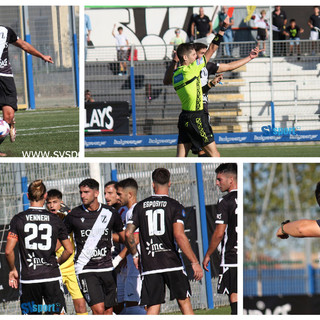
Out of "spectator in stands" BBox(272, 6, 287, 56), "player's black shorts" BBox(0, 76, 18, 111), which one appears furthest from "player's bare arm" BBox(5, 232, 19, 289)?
"spectator in stands" BBox(272, 6, 287, 56)

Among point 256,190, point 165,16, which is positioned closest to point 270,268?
point 165,16

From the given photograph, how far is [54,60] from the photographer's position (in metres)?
27.6

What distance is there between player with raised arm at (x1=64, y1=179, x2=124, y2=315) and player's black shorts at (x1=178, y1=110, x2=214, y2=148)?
1.86m

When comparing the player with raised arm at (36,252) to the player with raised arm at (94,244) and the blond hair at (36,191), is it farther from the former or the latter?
the player with raised arm at (94,244)

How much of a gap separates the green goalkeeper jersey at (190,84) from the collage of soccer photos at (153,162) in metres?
0.02

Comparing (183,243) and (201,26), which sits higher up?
(201,26)

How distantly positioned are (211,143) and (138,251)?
7.22 feet

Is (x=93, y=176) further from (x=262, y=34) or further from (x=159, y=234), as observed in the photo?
(x=262, y=34)

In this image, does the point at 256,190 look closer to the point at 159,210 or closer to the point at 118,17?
the point at 118,17

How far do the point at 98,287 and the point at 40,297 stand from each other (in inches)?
30.8

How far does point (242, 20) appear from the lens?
100 feet

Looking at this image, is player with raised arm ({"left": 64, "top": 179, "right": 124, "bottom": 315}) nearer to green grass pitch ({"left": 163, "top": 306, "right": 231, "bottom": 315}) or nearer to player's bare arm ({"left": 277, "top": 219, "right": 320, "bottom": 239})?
green grass pitch ({"left": 163, "top": 306, "right": 231, "bottom": 315})

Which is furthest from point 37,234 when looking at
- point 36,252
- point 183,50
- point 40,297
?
point 183,50

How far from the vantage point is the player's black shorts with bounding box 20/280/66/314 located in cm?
882
